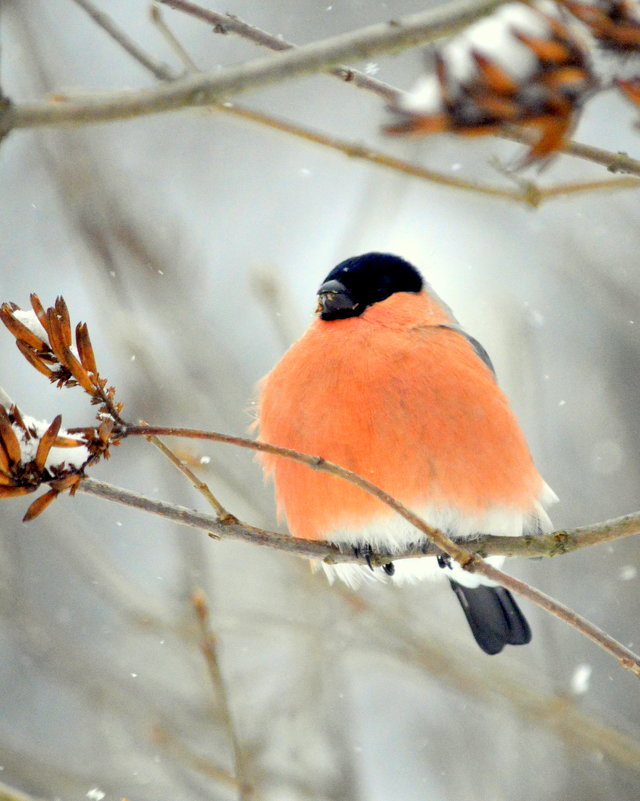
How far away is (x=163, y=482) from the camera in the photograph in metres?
3.79

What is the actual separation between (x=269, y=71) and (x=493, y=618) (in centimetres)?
282

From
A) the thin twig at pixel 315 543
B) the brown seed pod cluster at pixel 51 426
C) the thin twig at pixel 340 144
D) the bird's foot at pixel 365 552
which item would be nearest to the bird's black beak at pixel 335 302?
the bird's foot at pixel 365 552

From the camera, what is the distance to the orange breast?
2.78 metres

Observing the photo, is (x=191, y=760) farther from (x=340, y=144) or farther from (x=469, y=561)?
(x=340, y=144)

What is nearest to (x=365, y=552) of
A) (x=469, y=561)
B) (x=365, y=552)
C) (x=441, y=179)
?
(x=365, y=552)

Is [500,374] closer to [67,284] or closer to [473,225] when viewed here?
[473,225]

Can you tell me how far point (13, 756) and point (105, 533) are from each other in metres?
3.35

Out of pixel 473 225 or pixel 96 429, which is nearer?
pixel 96 429

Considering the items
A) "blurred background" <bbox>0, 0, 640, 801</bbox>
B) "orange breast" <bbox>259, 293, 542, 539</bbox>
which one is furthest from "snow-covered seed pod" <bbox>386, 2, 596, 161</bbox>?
"orange breast" <bbox>259, 293, 542, 539</bbox>

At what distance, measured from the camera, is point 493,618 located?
3.48 meters

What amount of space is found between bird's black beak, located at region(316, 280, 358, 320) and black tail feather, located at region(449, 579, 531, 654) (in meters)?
1.16

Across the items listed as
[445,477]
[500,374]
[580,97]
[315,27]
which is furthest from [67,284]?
[580,97]

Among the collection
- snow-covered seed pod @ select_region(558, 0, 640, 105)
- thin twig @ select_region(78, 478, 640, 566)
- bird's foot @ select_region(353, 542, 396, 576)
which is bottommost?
bird's foot @ select_region(353, 542, 396, 576)

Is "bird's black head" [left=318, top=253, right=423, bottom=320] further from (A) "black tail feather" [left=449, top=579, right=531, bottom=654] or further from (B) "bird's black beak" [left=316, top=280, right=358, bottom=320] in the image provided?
(A) "black tail feather" [left=449, top=579, right=531, bottom=654]
